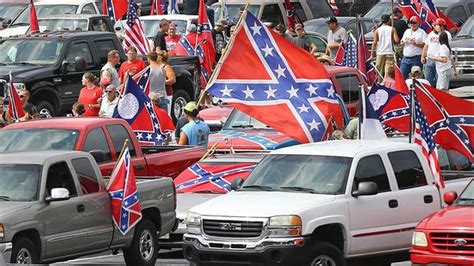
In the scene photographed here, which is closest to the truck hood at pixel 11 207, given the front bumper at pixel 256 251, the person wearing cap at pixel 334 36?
the front bumper at pixel 256 251

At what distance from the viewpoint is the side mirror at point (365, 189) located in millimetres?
18234

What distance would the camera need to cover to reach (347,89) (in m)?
29.0

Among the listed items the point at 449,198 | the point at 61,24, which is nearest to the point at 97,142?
the point at 449,198

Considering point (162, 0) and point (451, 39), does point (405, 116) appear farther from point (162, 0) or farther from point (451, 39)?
point (162, 0)

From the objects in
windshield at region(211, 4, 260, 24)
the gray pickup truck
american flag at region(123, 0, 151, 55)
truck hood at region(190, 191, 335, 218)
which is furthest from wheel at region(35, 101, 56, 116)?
truck hood at region(190, 191, 335, 218)

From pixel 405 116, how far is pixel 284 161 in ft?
18.7

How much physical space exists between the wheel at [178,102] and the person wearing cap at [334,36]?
4212mm

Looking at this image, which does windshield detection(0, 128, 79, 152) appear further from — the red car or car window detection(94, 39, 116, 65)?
car window detection(94, 39, 116, 65)

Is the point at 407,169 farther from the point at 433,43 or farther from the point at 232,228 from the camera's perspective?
the point at 433,43

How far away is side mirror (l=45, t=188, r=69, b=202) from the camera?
18.4 metres

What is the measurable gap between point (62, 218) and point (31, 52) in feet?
43.5

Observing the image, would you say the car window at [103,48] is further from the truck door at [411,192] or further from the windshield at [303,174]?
the truck door at [411,192]

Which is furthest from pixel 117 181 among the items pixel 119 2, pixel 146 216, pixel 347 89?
pixel 119 2

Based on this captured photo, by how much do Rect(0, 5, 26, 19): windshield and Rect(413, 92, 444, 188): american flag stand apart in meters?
23.7
